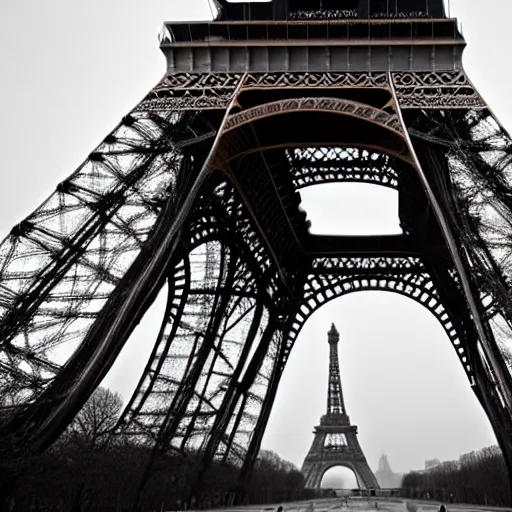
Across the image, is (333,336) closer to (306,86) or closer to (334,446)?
(334,446)

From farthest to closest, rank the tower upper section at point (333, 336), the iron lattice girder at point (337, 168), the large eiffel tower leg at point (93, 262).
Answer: the tower upper section at point (333, 336) < the iron lattice girder at point (337, 168) < the large eiffel tower leg at point (93, 262)

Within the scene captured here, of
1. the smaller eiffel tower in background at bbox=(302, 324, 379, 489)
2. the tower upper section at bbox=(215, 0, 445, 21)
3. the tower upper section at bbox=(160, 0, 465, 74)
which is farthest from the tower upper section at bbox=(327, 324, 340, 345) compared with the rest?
the tower upper section at bbox=(160, 0, 465, 74)

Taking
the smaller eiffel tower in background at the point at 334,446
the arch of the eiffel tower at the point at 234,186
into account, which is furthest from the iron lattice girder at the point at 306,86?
the smaller eiffel tower in background at the point at 334,446

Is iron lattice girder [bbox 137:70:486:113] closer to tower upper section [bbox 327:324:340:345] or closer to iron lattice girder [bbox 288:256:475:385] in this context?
iron lattice girder [bbox 288:256:475:385]

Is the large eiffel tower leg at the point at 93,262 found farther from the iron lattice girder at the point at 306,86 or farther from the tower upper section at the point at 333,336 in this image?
the tower upper section at the point at 333,336

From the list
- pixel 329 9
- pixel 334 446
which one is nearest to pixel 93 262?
pixel 329 9

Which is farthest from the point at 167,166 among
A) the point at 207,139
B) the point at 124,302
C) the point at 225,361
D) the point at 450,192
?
the point at 225,361

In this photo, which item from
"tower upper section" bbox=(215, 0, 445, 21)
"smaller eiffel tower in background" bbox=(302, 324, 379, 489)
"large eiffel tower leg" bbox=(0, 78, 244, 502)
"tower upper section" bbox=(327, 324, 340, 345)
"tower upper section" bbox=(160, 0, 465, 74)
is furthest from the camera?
"tower upper section" bbox=(327, 324, 340, 345)

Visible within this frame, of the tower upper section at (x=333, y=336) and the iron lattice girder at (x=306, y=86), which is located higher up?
the tower upper section at (x=333, y=336)
